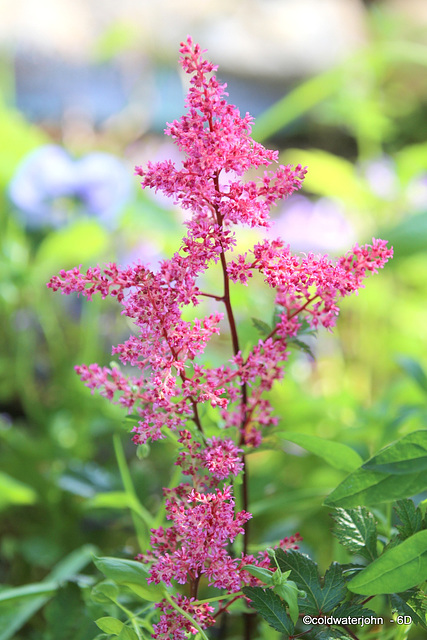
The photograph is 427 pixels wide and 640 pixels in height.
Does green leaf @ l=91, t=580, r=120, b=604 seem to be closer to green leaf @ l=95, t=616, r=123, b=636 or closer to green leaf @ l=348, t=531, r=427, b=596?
green leaf @ l=95, t=616, r=123, b=636

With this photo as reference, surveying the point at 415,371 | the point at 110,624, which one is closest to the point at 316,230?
the point at 415,371

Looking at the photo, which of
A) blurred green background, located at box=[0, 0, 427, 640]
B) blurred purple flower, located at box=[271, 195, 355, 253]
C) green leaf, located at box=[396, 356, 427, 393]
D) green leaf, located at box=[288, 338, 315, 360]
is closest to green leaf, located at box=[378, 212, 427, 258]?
blurred green background, located at box=[0, 0, 427, 640]

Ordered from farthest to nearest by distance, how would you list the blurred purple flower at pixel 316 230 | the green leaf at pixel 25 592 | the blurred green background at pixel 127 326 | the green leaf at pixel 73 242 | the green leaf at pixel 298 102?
the blurred purple flower at pixel 316 230, the green leaf at pixel 298 102, the green leaf at pixel 73 242, the blurred green background at pixel 127 326, the green leaf at pixel 25 592

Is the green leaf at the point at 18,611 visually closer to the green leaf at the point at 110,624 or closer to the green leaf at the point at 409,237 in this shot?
the green leaf at the point at 110,624

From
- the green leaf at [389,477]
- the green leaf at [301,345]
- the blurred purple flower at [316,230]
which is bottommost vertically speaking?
the green leaf at [389,477]

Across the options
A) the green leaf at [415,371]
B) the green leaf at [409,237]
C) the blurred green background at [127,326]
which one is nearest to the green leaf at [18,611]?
the blurred green background at [127,326]

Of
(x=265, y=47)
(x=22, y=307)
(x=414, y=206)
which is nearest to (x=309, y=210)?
(x=414, y=206)

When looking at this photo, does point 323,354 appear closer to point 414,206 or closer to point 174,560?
point 414,206

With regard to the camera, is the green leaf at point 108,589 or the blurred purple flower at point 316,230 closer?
the green leaf at point 108,589
